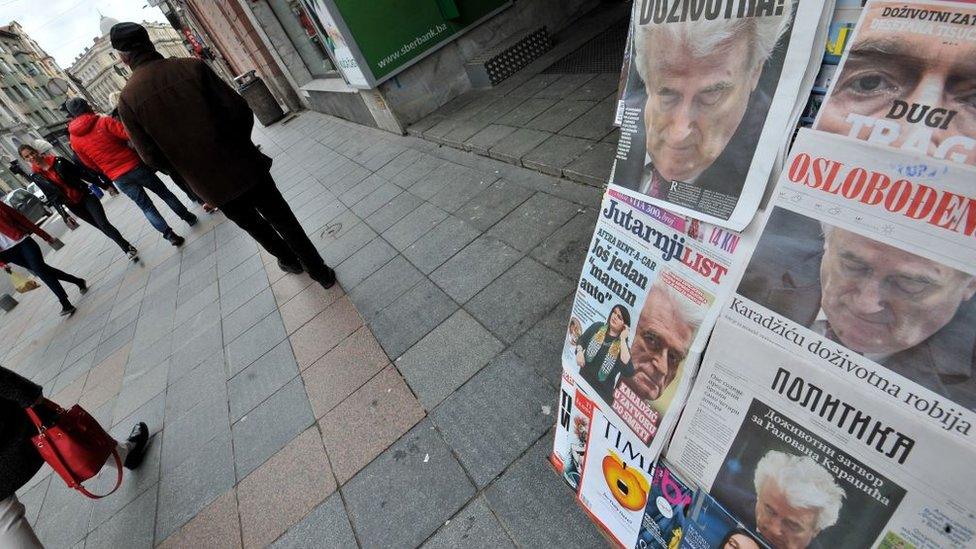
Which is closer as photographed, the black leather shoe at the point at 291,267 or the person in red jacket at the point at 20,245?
the black leather shoe at the point at 291,267

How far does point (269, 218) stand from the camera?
3.63 metres

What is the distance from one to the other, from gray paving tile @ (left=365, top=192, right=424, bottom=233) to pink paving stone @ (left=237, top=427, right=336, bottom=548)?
2497 mm

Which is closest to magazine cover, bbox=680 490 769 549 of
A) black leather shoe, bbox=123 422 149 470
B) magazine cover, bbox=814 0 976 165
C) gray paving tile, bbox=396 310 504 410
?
magazine cover, bbox=814 0 976 165

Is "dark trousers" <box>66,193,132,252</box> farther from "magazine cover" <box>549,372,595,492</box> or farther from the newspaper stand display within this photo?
the newspaper stand display

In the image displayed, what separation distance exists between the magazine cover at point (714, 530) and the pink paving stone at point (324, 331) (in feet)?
9.10

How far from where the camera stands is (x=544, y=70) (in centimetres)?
644

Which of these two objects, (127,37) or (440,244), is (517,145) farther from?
(127,37)

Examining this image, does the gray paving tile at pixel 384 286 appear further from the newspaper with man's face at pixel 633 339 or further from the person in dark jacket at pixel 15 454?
the newspaper with man's face at pixel 633 339

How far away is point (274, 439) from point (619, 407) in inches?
95.5

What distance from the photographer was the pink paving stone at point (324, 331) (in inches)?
131

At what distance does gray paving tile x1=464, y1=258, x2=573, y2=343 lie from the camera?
2.73 meters

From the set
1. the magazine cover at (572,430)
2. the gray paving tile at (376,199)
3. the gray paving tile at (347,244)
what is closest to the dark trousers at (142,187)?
the gray paving tile at (376,199)

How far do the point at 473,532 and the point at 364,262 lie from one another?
2.90 meters

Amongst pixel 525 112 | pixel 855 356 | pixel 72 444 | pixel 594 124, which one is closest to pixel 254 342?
pixel 72 444
